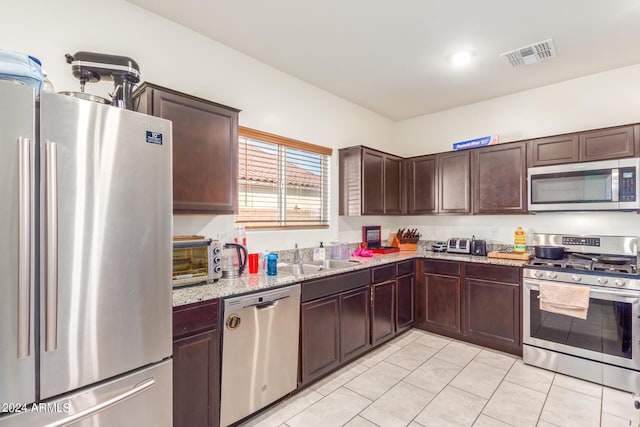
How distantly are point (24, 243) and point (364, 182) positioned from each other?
120 inches

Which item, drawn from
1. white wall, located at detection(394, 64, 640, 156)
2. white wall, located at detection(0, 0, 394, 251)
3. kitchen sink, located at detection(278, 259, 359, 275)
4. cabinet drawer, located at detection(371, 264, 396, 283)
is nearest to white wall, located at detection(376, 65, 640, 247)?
white wall, located at detection(394, 64, 640, 156)

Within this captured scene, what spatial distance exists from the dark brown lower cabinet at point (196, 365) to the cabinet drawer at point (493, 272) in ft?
8.84

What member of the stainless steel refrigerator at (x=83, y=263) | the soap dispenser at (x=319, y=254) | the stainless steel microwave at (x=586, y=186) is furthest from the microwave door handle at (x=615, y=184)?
the stainless steel refrigerator at (x=83, y=263)

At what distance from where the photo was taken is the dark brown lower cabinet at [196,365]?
1727 mm

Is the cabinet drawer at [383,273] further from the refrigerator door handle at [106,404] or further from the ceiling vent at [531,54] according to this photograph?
the ceiling vent at [531,54]

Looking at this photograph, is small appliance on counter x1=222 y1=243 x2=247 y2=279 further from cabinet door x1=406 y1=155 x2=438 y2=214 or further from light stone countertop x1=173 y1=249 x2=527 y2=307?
cabinet door x1=406 y1=155 x2=438 y2=214

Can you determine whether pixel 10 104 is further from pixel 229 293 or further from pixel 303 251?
pixel 303 251

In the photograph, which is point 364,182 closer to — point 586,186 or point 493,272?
point 493,272

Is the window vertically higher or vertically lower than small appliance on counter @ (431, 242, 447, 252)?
higher

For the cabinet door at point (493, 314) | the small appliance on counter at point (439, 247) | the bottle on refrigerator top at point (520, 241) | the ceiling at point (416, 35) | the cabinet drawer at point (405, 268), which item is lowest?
the cabinet door at point (493, 314)

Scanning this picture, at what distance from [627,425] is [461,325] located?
147 cm

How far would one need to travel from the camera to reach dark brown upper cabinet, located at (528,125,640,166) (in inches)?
112

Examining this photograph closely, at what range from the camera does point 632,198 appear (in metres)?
2.76

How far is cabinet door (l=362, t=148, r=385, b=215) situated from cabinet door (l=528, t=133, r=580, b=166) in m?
1.61
